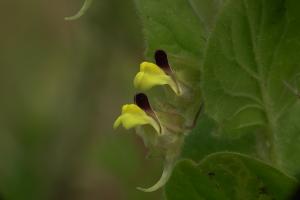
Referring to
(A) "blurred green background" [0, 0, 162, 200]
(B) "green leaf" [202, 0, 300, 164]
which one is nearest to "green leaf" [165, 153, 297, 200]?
(B) "green leaf" [202, 0, 300, 164]

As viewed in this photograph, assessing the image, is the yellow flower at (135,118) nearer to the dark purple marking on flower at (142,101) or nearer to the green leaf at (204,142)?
the dark purple marking on flower at (142,101)

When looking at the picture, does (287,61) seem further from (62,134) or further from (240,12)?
(62,134)

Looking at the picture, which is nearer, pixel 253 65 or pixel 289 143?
pixel 253 65

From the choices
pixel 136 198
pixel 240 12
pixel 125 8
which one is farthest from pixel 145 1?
pixel 125 8

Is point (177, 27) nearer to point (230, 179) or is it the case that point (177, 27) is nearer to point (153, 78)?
point (153, 78)

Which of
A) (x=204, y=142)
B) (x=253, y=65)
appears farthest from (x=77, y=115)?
(x=253, y=65)
